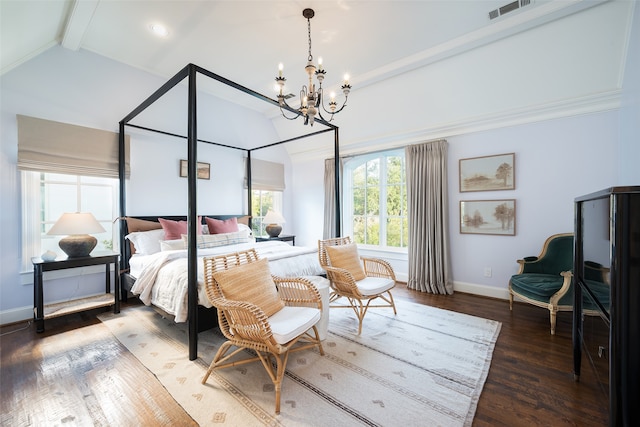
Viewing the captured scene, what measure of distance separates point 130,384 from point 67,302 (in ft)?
6.73

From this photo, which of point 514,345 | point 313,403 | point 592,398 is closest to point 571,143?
point 514,345

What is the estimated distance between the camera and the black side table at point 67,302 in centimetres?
277

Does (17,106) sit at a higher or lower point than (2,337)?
higher

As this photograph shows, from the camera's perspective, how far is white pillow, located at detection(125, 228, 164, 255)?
3.49m

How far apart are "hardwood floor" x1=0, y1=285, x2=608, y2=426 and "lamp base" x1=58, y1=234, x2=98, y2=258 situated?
Result: 0.81m

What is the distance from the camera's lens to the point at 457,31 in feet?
9.45

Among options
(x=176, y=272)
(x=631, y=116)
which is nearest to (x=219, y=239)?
(x=176, y=272)

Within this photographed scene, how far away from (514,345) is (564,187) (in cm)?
214

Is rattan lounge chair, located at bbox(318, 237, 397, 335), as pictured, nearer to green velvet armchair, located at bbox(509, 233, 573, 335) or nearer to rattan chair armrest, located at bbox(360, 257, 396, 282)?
rattan chair armrest, located at bbox(360, 257, 396, 282)

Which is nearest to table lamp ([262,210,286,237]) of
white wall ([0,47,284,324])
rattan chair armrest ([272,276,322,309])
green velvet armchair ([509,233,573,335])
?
white wall ([0,47,284,324])

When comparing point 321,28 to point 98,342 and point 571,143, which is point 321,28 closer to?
point 571,143

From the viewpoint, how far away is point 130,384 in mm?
1942

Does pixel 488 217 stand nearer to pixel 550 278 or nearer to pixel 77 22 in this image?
pixel 550 278

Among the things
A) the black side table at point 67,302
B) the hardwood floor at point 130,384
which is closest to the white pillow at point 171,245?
the black side table at point 67,302
